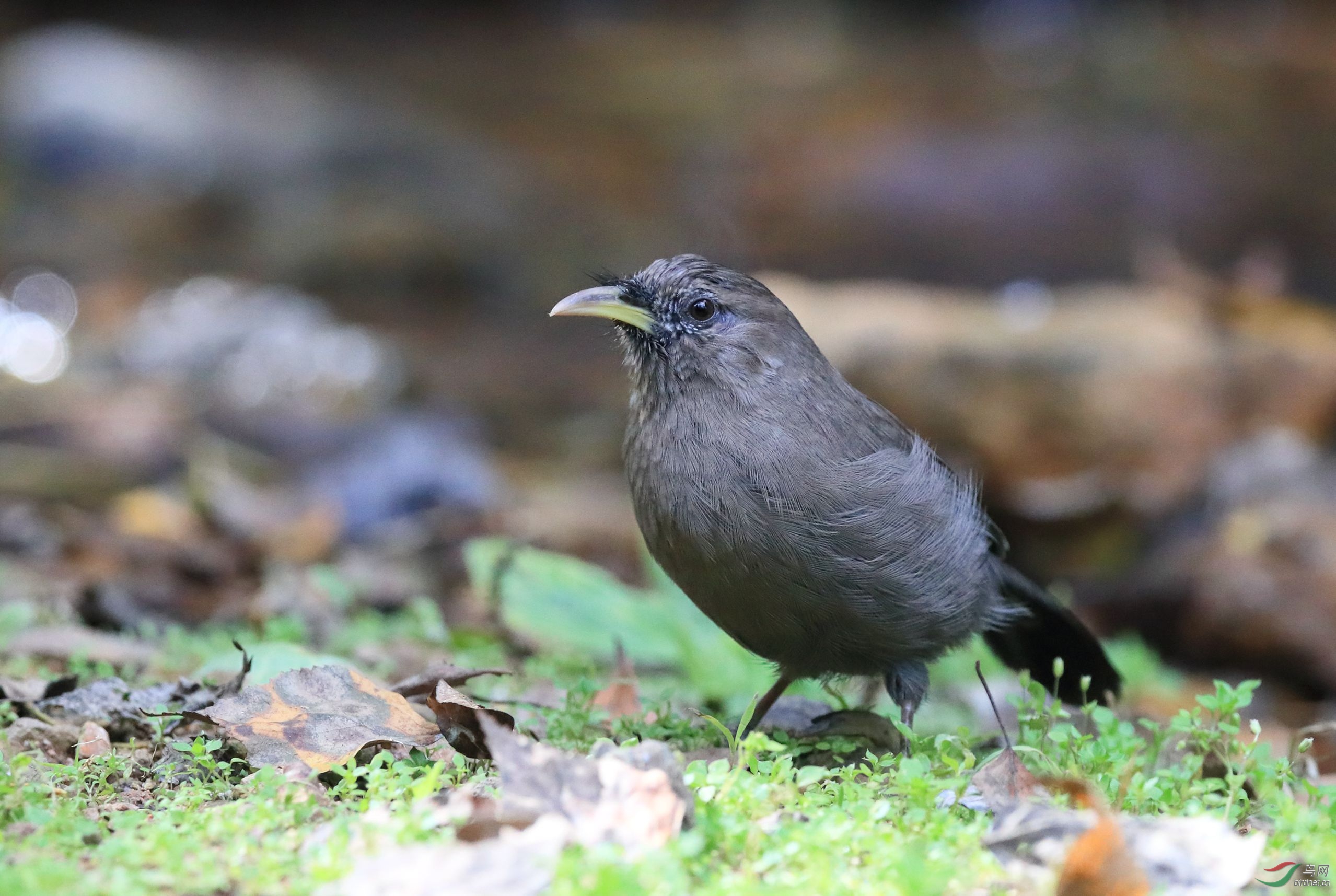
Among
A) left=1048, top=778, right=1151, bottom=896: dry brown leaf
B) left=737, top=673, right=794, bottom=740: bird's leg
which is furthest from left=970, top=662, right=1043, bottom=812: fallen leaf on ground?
left=737, top=673, right=794, bottom=740: bird's leg

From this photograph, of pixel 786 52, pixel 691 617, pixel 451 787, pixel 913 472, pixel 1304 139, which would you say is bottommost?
pixel 691 617

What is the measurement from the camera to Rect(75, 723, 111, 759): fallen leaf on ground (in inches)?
122

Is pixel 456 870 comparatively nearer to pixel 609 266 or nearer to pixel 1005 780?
pixel 1005 780

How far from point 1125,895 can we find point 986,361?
574 cm

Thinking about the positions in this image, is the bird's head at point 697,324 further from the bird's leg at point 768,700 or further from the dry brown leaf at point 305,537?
the dry brown leaf at point 305,537

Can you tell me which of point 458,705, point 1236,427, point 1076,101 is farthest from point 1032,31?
point 458,705

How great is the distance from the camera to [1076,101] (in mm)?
17625

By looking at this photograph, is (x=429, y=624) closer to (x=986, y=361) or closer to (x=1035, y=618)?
(x=1035, y=618)

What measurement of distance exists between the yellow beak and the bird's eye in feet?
0.43

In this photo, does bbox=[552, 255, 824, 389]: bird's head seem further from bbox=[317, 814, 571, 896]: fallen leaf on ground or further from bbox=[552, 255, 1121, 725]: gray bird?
bbox=[317, 814, 571, 896]: fallen leaf on ground

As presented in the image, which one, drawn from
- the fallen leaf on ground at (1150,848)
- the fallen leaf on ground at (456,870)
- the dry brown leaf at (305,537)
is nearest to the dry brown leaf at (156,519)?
the dry brown leaf at (305,537)

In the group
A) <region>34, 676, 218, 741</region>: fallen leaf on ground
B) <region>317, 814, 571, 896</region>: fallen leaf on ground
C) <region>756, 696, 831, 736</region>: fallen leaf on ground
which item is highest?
<region>317, 814, 571, 896</region>: fallen leaf on ground

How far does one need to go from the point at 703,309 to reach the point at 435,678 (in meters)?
1.41

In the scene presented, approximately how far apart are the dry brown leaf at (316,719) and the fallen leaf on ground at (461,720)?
0.11 ft
